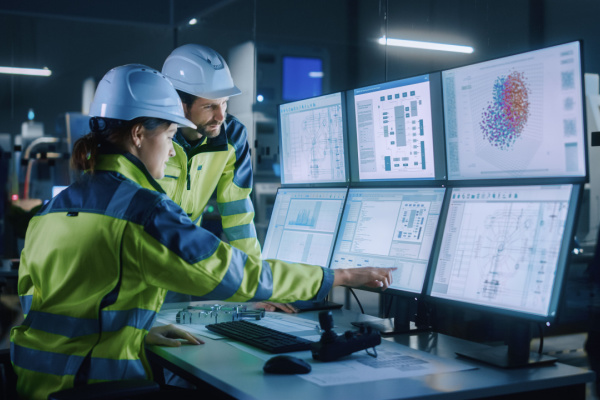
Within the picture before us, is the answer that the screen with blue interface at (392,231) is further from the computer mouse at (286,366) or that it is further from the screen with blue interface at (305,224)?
the computer mouse at (286,366)

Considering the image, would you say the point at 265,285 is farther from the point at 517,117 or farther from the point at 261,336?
the point at 517,117

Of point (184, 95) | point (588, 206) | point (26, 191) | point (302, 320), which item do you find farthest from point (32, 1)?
point (588, 206)

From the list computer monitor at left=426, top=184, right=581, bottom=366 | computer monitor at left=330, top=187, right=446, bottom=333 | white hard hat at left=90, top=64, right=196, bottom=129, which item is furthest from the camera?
computer monitor at left=330, top=187, right=446, bottom=333

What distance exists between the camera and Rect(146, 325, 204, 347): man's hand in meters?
1.70

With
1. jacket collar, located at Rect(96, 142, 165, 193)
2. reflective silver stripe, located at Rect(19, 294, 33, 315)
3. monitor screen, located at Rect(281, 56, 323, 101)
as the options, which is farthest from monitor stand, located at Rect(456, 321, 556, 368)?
monitor screen, located at Rect(281, 56, 323, 101)

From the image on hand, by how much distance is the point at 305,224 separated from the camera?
2260 millimetres

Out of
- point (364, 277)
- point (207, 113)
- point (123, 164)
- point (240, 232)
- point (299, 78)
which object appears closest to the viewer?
point (123, 164)

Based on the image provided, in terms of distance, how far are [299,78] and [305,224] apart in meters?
2.97

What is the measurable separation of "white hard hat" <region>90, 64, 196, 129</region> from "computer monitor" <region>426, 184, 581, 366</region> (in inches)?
29.2

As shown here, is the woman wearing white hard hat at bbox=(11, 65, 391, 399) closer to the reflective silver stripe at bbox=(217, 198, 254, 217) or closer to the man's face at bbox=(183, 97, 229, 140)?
the man's face at bbox=(183, 97, 229, 140)

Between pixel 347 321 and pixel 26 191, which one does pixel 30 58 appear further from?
pixel 347 321

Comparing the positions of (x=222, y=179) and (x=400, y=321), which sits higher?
(x=222, y=179)

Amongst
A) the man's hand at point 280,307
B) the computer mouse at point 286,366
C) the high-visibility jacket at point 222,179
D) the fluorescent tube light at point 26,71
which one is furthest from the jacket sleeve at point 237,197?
the fluorescent tube light at point 26,71

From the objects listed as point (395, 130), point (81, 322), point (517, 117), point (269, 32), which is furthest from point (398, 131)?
point (269, 32)
